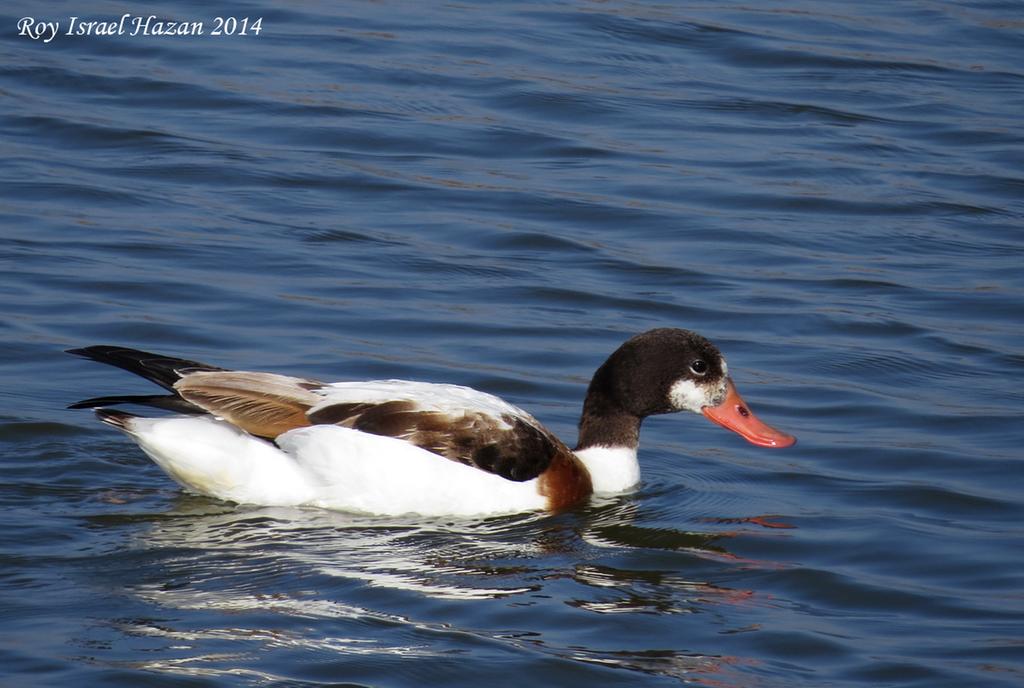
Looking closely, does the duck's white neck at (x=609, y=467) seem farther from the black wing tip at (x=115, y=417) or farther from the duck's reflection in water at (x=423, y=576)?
the black wing tip at (x=115, y=417)

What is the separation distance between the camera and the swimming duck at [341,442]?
8336mm

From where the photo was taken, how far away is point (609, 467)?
905 centimetres

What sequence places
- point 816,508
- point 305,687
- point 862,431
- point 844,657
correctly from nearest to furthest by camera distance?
point 305,687
point 844,657
point 816,508
point 862,431

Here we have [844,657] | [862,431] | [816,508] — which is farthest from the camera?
[862,431]

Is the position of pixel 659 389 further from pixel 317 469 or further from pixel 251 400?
pixel 251 400

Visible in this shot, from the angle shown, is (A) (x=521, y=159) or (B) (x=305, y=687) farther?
(A) (x=521, y=159)

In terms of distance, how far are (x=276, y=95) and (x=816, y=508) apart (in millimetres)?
7901

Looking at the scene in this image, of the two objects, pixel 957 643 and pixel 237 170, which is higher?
pixel 237 170

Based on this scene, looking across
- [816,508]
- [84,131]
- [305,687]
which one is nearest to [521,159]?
[84,131]

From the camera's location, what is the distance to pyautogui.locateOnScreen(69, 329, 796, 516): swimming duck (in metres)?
8.34

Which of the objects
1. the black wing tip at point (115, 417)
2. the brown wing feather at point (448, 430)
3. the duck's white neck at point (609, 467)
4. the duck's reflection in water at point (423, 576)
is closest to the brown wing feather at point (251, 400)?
the brown wing feather at point (448, 430)

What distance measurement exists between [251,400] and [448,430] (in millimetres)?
950

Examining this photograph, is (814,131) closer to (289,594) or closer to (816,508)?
(816,508)

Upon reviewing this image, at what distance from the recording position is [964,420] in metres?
10.0
